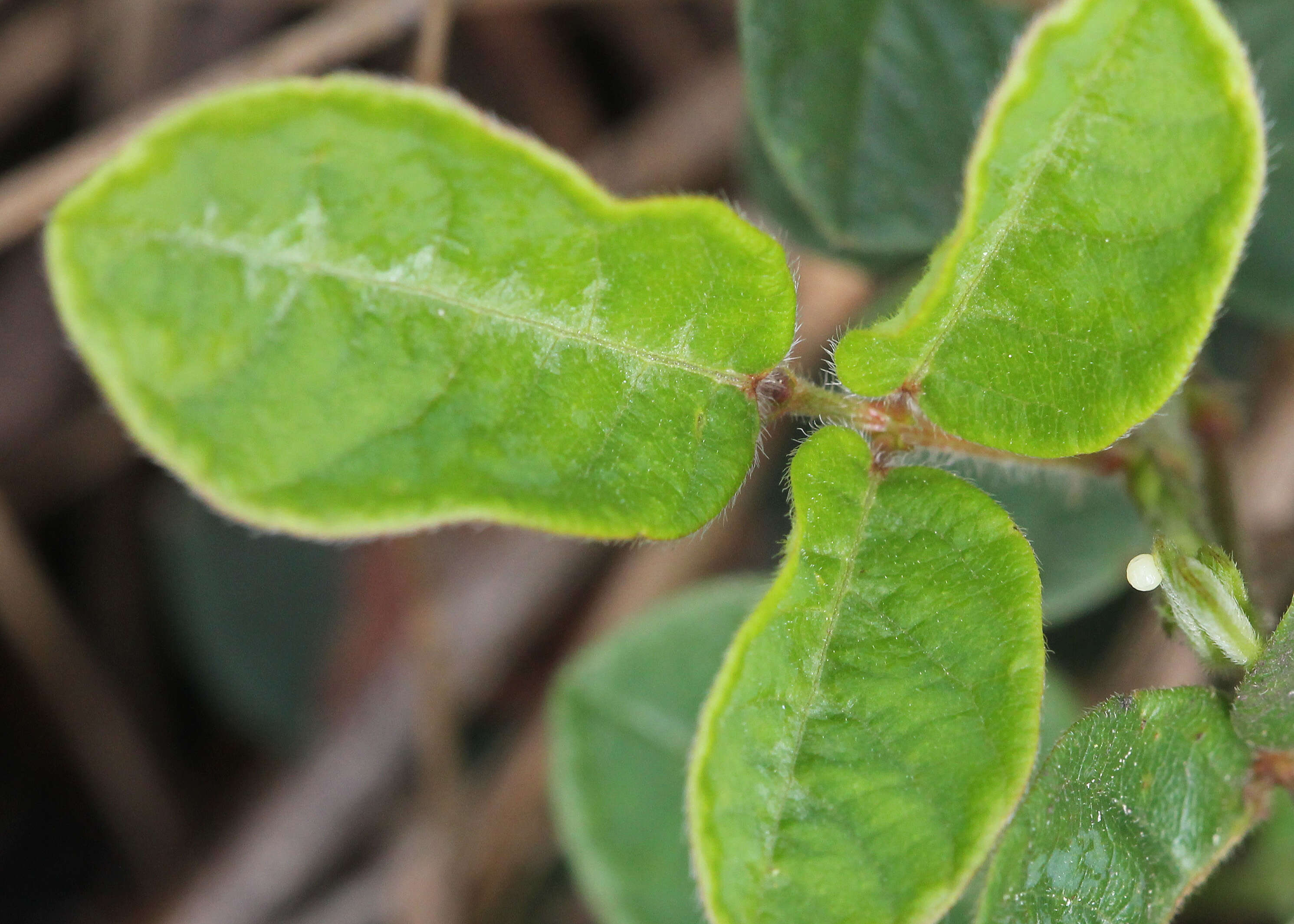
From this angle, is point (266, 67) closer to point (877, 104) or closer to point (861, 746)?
point (877, 104)

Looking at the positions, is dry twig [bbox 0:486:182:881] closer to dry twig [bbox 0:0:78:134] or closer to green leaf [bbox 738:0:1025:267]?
dry twig [bbox 0:0:78:134]

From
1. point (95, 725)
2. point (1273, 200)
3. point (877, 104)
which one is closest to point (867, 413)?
point (877, 104)

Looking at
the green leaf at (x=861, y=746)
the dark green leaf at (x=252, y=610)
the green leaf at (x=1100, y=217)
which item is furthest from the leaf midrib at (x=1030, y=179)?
the dark green leaf at (x=252, y=610)

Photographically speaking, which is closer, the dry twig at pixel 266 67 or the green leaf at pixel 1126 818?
the green leaf at pixel 1126 818

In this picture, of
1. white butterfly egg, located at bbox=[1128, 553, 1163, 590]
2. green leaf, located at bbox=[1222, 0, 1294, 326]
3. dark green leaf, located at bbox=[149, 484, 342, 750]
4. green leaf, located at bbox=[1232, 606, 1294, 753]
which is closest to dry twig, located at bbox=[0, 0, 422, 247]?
dark green leaf, located at bbox=[149, 484, 342, 750]

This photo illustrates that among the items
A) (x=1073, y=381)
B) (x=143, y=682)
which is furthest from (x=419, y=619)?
(x=1073, y=381)

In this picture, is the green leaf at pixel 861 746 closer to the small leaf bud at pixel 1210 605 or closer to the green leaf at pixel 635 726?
the small leaf bud at pixel 1210 605
